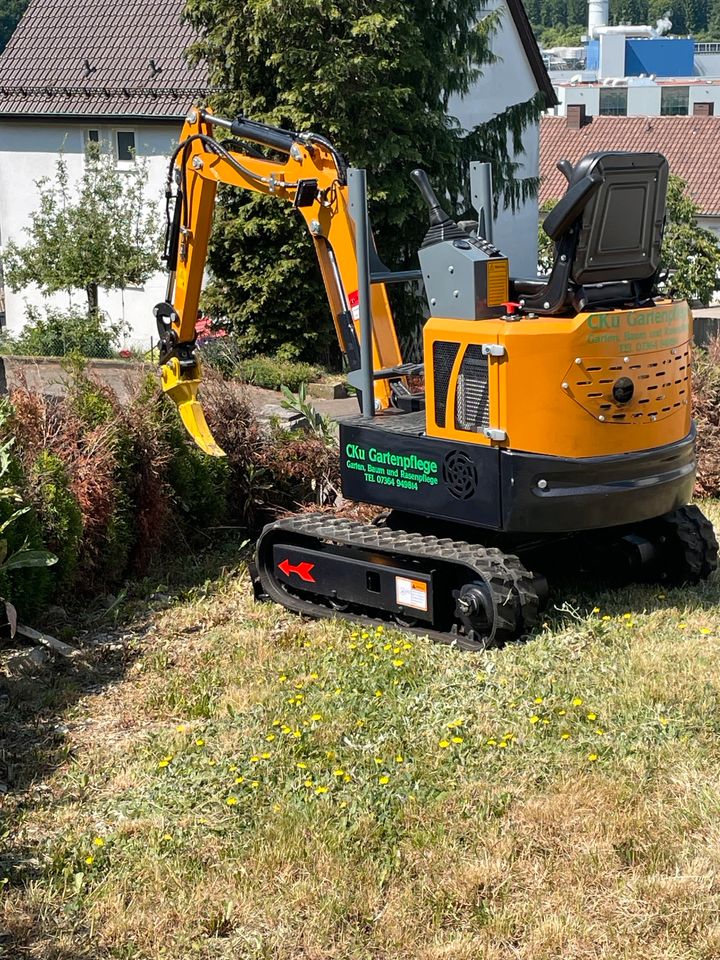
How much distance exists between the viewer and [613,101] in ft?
345

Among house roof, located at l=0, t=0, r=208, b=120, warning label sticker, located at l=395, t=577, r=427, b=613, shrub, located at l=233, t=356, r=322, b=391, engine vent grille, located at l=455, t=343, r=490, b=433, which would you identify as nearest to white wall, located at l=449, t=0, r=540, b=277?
house roof, located at l=0, t=0, r=208, b=120

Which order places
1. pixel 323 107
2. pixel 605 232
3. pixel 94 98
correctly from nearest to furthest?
pixel 605 232, pixel 323 107, pixel 94 98

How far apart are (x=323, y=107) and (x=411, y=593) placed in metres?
14.2

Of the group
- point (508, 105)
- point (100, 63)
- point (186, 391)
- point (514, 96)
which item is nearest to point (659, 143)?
point (514, 96)

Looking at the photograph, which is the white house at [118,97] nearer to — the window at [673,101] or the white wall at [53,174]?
the white wall at [53,174]

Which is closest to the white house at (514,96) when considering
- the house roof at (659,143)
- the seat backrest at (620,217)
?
the seat backrest at (620,217)

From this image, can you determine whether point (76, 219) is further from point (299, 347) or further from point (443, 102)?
point (443, 102)

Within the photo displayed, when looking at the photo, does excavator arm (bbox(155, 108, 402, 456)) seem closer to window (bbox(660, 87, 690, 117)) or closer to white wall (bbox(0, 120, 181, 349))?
white wall (bbox(0, 120, 181, 349))

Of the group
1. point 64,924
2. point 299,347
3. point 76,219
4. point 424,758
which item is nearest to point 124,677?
point 424,758

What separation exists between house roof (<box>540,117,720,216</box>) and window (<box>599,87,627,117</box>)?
38.8 metres

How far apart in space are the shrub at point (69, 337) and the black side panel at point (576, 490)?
14.9m

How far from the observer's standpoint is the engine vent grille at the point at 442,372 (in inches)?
300

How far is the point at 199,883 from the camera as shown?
5.16m

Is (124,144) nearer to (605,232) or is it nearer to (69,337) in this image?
(69,337)
